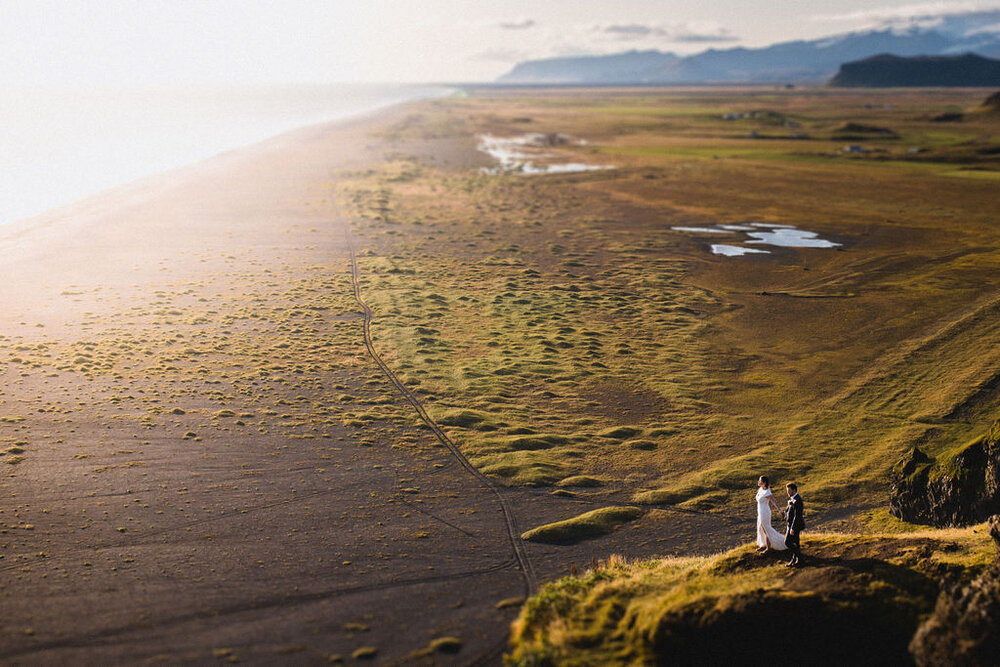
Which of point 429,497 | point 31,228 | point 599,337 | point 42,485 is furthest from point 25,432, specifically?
point 31,228

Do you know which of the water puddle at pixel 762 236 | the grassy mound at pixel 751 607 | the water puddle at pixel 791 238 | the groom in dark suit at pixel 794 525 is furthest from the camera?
the water puddle at pixel 791 238

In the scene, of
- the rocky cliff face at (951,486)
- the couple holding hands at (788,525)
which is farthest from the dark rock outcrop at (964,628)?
the rocky cliff face at (951,486)

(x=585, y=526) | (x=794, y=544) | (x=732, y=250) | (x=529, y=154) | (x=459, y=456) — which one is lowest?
(x=585, y=526)

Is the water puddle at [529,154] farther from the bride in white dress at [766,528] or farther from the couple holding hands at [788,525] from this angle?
the couple holding hands at [788,525]

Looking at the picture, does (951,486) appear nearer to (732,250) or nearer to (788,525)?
(788,525)

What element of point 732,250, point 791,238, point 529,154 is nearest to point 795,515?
point 732,250

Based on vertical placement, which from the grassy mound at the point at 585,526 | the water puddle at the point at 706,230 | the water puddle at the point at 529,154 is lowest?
the grassy mound at the point at 585,526

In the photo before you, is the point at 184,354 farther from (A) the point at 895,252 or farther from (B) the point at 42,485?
(A) the point at 895,252
